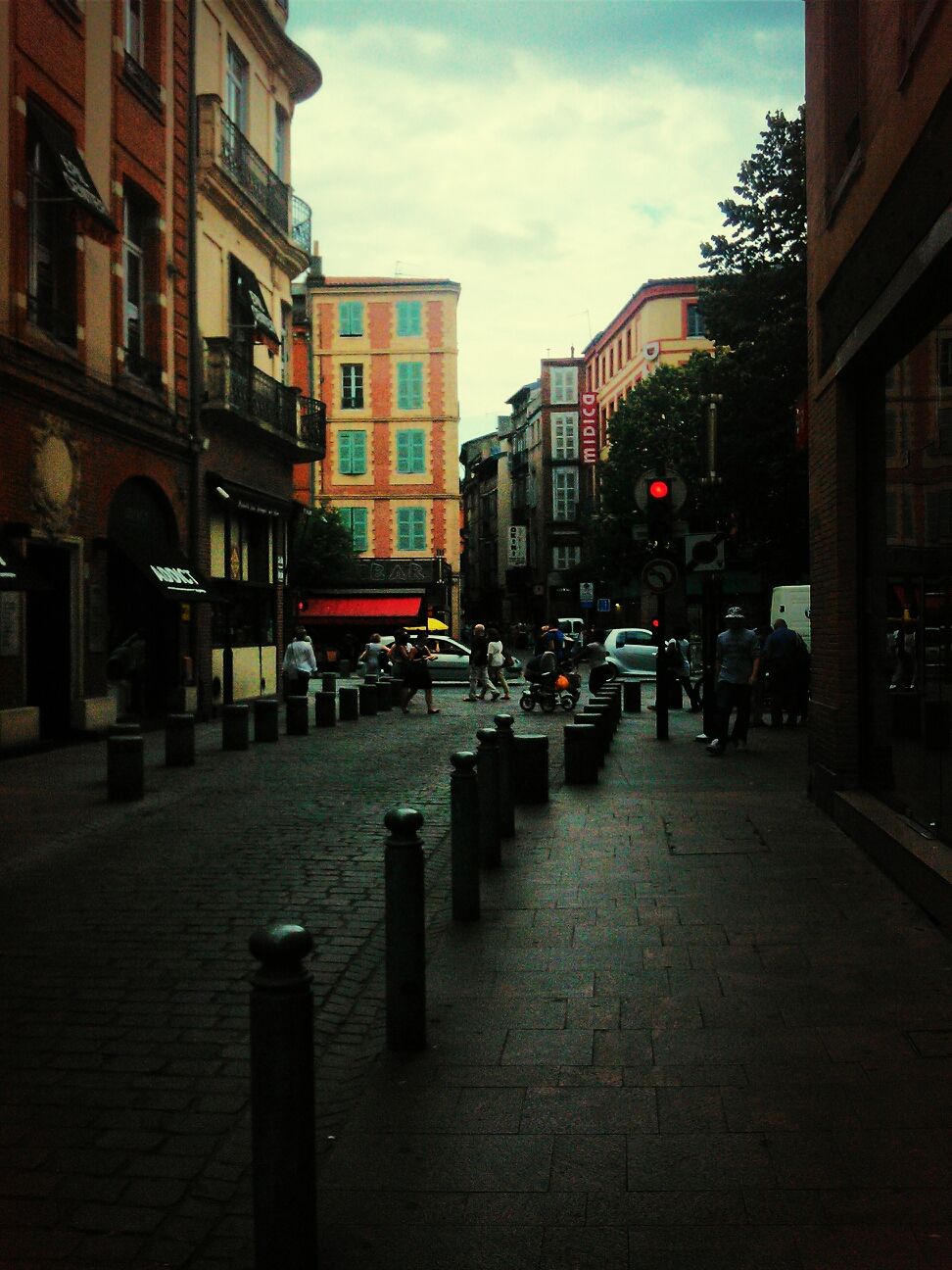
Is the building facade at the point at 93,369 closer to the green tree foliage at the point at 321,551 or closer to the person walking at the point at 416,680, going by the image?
the person walking at the point at 416,680

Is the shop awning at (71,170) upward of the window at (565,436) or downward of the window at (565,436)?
downward

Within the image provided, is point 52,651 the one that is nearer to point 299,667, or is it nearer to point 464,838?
point 299,667

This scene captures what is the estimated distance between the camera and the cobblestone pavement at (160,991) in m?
3.69

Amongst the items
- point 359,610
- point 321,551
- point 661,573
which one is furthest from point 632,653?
point 661,573

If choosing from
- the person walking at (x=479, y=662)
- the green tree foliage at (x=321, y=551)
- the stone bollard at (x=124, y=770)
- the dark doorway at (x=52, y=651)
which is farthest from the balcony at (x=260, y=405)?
the green tree foliage at (x=321, y=551)

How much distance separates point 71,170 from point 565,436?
7141cm

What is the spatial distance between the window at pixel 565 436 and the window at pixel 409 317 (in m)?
32.2

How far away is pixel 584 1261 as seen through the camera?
3.34 meters

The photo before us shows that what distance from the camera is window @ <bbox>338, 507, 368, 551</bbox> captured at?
5628 cm

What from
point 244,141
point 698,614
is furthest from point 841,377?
point 698,614

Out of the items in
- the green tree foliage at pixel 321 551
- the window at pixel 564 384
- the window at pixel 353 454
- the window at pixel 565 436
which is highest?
the window at pixel 564 384

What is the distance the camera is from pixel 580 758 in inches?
532

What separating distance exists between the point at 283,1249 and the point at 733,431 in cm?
2929

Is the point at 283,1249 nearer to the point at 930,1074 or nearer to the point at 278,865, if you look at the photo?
the point at 930,1074
